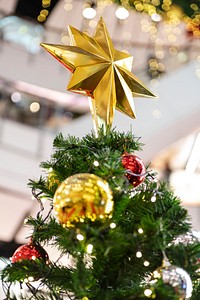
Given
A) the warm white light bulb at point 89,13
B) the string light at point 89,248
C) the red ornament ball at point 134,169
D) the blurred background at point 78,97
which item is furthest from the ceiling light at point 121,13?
the string light at point 89,248

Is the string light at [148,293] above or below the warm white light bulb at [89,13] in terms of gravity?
A: below

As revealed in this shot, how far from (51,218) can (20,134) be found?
3.78 meters

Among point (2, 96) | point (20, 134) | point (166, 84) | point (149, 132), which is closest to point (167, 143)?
point (149, 132)

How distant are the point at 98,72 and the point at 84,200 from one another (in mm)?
376

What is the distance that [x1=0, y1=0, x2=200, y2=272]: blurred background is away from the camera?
13.9 feet

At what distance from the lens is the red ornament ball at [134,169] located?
1.16m

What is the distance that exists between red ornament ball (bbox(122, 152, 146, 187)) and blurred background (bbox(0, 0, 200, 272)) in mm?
2382

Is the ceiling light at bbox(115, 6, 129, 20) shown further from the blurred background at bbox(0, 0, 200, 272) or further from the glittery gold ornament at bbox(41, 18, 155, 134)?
the glittery gold ornament at bbox(41, 18, 155, 134)

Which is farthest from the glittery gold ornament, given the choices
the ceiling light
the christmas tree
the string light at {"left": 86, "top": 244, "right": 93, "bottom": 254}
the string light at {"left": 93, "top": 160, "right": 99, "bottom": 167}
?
the ceiling light

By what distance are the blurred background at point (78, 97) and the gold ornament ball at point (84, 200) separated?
8.43 feet

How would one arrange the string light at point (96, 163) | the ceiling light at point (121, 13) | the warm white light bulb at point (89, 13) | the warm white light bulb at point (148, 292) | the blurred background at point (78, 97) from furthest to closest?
the ceiling light at point (121, 13), the warm white light bulb at point (89, 13), the blurred background at point (78, 97), the string light at point (96, 163), the warm white light bulb at point (148, 292)

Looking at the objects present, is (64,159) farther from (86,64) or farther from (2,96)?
(2,96)

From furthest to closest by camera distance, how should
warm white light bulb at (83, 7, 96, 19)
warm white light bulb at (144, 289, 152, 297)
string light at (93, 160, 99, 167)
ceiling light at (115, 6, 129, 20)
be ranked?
1. ceiling light at (115, 6, 129, 20)
2. warm white light bulb at (83, 7, 96, 19)
3. string light at (93, 160, 99, 167)
4. warm white light bulb at (144, 289, 152, 297)

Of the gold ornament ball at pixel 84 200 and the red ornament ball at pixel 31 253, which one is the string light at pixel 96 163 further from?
the red ornament ball at pixel 31 253
